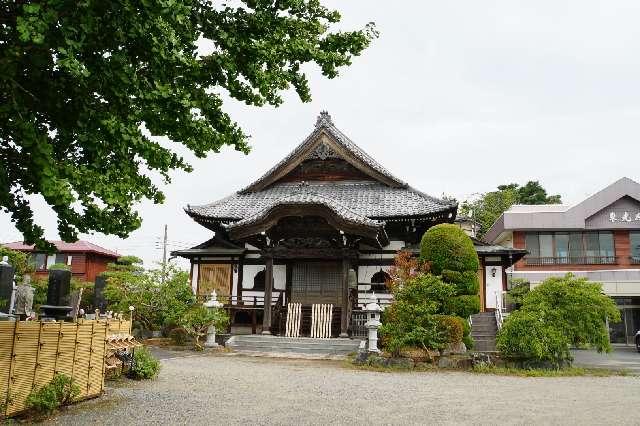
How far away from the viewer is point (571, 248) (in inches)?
1188

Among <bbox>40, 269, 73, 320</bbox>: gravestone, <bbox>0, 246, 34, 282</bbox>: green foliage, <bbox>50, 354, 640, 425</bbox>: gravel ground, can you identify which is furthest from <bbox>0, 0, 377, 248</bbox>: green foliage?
<bbox>0, 246, 34, 282</bbox>: green foliage

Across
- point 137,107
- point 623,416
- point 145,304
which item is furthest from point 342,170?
point 137,107

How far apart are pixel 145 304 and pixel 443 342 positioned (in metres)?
10.2

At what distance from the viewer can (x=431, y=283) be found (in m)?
13.0

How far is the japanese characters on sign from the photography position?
29453 millimetres

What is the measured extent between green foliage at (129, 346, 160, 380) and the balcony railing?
85.2ft

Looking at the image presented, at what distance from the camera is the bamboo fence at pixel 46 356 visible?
229 inches

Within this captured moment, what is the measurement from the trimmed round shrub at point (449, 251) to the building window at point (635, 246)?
66.3 feet

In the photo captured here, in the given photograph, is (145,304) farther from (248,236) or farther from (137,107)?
(137,107)

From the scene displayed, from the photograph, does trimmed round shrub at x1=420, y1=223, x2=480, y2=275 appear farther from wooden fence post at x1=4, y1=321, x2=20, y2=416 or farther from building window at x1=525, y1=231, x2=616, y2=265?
building window at x1=525, y1=231, x2=616, y2=265

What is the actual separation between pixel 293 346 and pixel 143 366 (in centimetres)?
699

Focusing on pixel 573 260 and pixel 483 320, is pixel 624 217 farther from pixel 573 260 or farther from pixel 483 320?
pixel 483 320

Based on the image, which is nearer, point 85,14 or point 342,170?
point 85,14

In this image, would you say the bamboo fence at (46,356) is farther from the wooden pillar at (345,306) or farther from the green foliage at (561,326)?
the wooden pillar at (345,306)
